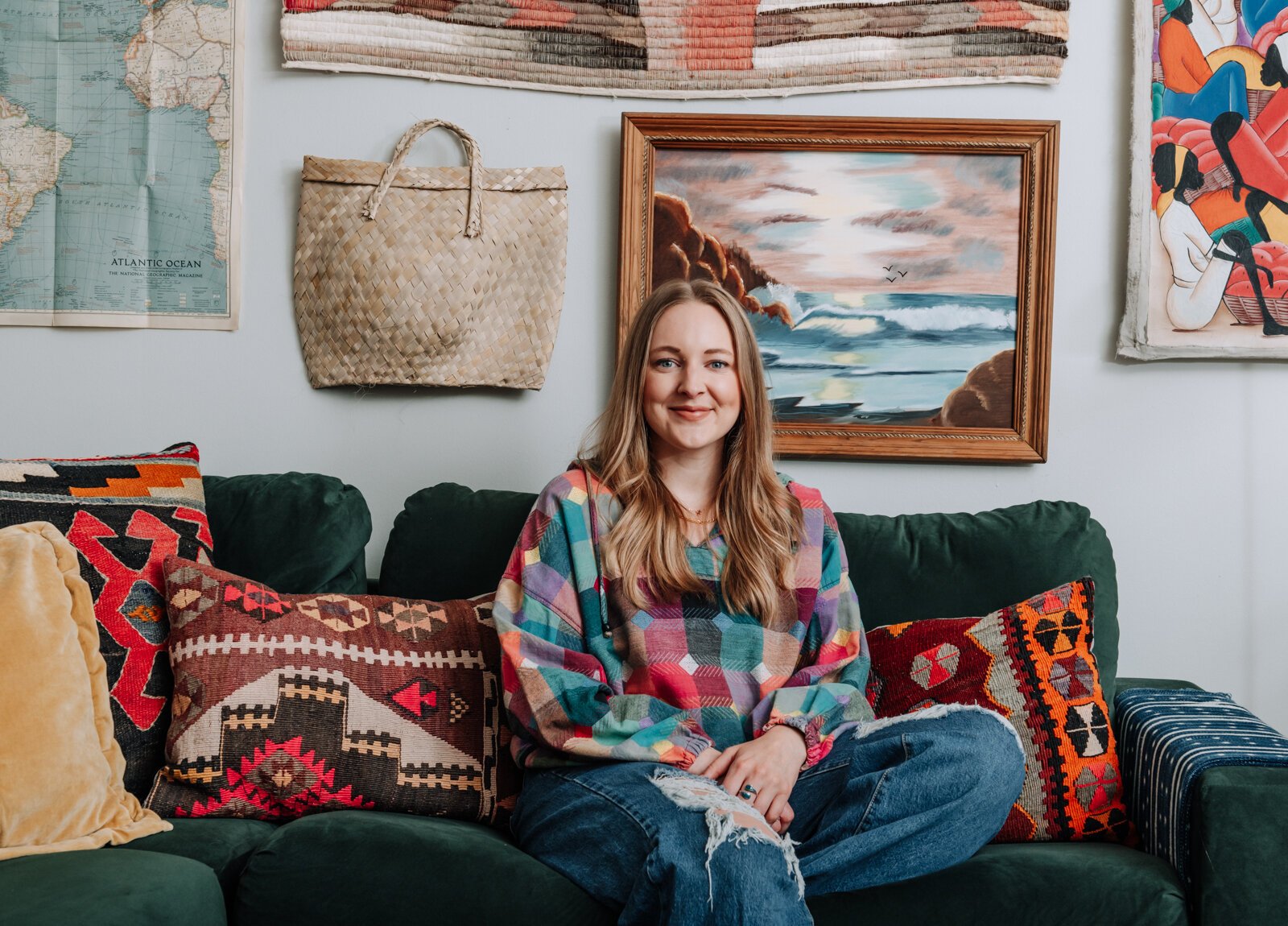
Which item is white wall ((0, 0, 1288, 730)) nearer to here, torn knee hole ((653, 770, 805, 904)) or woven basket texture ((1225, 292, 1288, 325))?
woven basket texture ((1225, 292, 1288, 325))

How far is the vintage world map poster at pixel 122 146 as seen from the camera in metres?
2.03

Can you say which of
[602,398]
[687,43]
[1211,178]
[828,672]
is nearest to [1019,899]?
[828,672]

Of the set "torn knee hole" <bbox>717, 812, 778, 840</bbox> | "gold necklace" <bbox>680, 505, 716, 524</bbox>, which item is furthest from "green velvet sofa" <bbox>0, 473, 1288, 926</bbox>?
"gold necklace" <bbox>680, 505, 716, 524</bbox>

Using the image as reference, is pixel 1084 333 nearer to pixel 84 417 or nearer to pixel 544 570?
pixel 544 570

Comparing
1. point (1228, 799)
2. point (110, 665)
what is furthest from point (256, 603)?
point (1228, 799)

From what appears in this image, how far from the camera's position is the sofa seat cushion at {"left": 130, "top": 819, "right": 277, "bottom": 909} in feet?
4.25

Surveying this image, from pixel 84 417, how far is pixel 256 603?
0.81m

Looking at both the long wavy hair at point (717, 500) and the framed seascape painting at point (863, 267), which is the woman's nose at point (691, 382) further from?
the framed seascape painting at point (863, 267)

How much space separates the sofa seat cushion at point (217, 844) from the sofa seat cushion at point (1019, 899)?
702mm

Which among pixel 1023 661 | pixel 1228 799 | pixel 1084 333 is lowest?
pixel 1228 799

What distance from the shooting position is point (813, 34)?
6.49ft

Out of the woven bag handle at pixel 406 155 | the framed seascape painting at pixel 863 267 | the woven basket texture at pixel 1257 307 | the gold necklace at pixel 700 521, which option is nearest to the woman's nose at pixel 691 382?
the gold necklace at pixel 700 521

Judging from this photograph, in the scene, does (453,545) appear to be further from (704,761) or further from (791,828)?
(791,828)

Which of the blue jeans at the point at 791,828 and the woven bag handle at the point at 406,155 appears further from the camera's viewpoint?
the woven bag handle at the point at 406,155
